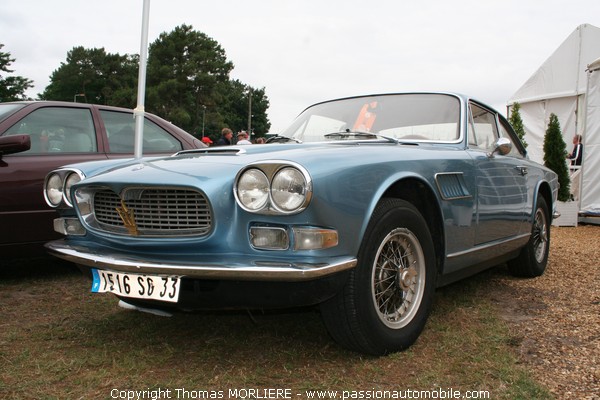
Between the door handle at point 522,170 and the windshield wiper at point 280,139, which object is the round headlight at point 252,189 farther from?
the door handle at point 522,170

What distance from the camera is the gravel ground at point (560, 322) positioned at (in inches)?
89.4

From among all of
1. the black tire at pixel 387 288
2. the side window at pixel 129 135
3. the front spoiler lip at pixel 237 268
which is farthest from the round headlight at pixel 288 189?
the side window at pixel 129 135

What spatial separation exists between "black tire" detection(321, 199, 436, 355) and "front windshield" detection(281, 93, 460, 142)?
87 cm

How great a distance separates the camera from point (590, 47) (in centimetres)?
1192

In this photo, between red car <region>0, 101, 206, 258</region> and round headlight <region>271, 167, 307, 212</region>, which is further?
red car <region>0, 101, 206, 258</region>

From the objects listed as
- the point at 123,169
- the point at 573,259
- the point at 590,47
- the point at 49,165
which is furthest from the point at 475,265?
the point at 590,47

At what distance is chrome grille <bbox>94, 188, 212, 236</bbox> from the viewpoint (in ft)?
7.21

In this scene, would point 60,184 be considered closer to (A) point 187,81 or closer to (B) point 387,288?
(B) point 387,288

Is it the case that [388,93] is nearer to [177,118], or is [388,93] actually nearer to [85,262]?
[85,262]

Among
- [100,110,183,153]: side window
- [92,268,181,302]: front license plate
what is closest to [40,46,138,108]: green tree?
[100,110,183,153]: side window

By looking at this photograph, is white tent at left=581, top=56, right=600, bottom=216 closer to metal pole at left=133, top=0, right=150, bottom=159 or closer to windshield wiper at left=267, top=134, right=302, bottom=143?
windshield wiper at left=267, top=134, right=302, bottom=143

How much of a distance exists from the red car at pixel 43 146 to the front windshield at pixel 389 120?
159 cm

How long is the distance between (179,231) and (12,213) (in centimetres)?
216

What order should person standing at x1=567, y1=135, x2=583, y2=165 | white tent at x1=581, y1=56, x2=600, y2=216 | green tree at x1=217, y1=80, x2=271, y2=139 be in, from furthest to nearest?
green tree at x1=217, y1=80, x2=271, y2=139 → person standing at x1=567, y1=135, x2=583, y2=165 → white tent at x1=581, y1=56, x2=600, y2=216
